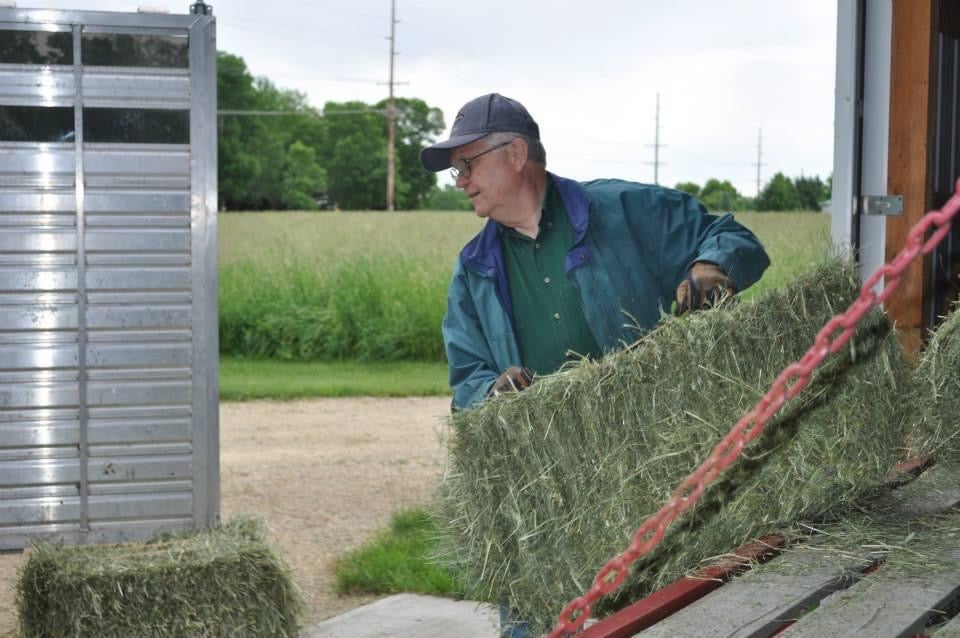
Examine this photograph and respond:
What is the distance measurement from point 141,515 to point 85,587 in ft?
1.55

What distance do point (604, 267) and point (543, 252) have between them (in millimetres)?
186

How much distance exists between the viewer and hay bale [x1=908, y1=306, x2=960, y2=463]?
10.7 ft

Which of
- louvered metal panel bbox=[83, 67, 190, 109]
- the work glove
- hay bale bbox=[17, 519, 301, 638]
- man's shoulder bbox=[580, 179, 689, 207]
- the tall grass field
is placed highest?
louvered metal panel bbox=[83, 67, 190, 109]

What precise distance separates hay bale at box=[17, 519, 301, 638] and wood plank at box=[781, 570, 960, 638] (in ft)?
9.31

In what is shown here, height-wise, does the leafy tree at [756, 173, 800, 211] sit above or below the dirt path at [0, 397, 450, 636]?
above

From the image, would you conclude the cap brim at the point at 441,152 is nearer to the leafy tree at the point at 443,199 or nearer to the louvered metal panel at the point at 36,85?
the louvered metal panel at the point at 36,85

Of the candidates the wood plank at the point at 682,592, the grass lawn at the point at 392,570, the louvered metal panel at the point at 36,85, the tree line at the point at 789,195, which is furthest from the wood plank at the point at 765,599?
the tree line at the point at 789,195

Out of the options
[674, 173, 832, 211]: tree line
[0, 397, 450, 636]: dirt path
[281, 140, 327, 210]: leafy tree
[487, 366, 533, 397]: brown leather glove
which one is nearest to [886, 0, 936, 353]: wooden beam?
[0, 397, 450, 636]: dirt path

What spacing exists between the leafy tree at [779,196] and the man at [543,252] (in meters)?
20.5

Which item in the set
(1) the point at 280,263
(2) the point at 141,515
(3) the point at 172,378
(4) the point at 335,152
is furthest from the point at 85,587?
(4) the point at 335,152

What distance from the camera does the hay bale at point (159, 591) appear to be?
14.3ft

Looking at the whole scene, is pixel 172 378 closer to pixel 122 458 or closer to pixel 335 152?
pixel 122 458

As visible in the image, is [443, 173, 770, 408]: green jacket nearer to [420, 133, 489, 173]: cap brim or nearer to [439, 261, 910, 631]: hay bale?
[420, 133, 489, 173]: cap brim

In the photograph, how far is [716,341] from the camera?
2.52 meters
